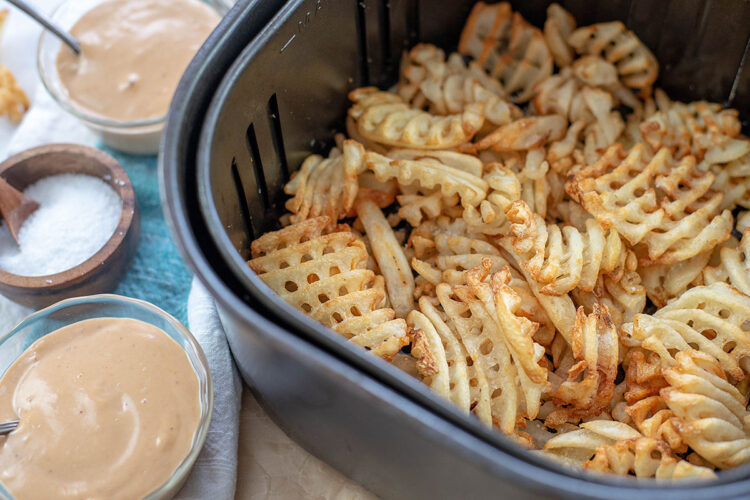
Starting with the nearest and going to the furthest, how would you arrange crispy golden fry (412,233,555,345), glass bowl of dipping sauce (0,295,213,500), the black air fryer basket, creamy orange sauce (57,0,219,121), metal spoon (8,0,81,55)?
the black air fryer basket, glass bowl of dipping sauce (0,295,213,500), crispy golden fry (412,233,555,345), metal spoon (8,0,81,55), creamy orange sauce (57,0,219,121)

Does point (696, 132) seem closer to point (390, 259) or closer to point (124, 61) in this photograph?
point (390, 259)

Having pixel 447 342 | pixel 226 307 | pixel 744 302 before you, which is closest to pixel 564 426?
pixel 447 342

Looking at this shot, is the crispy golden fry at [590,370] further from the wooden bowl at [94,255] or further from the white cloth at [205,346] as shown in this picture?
the wooden bowl at [94,255]

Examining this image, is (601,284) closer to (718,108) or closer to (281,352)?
(718,108)

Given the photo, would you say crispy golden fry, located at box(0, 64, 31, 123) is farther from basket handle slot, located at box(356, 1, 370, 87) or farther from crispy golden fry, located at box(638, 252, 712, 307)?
crispy golden fry, located at box(638, 252, 712, 307)

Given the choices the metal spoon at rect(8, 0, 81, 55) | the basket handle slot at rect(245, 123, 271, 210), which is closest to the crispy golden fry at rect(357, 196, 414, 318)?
the basket handle slot at rect(245, 123, 271, 210)

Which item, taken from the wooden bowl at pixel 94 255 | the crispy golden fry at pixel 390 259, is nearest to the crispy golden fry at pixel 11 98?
the wooden bowl at pixel 94 255
